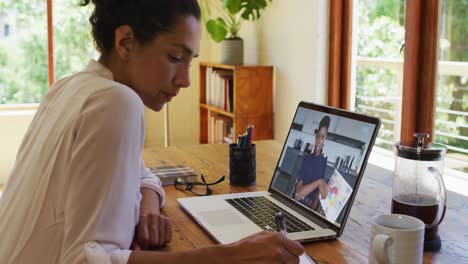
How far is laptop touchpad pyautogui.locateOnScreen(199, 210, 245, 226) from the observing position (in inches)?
48.9

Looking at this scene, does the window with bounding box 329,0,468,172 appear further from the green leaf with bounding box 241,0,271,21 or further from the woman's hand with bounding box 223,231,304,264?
the woman's hand with bounding box 223,231,304,264

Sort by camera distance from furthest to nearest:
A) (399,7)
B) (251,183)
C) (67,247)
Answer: (399,7)
(251,183)
(67,247)

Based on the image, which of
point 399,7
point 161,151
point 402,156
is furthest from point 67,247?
point 399,7

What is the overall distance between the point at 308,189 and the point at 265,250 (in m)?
0.42

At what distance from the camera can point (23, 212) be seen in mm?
956

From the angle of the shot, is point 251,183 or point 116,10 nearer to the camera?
point 116,10

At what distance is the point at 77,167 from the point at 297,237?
1.65ft

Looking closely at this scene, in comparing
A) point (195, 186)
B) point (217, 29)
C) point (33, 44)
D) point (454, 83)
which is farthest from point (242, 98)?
point (195, 186)

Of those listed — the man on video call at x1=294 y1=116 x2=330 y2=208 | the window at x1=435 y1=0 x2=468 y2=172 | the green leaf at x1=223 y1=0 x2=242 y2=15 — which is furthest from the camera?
the green leaf at x1=223 y1=0 x2=242 y2=15

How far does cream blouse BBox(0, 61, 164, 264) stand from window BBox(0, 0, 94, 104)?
3695 millimetres

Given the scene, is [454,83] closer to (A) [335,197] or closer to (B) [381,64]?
(B) [381,64]

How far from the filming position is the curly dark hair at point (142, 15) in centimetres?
103

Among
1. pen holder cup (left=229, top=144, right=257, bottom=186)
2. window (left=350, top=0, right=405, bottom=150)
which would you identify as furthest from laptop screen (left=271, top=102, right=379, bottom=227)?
window (left=350, top=0, right=405, bottom=150)

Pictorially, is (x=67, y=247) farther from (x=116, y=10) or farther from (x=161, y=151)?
(x=161, y=151)
